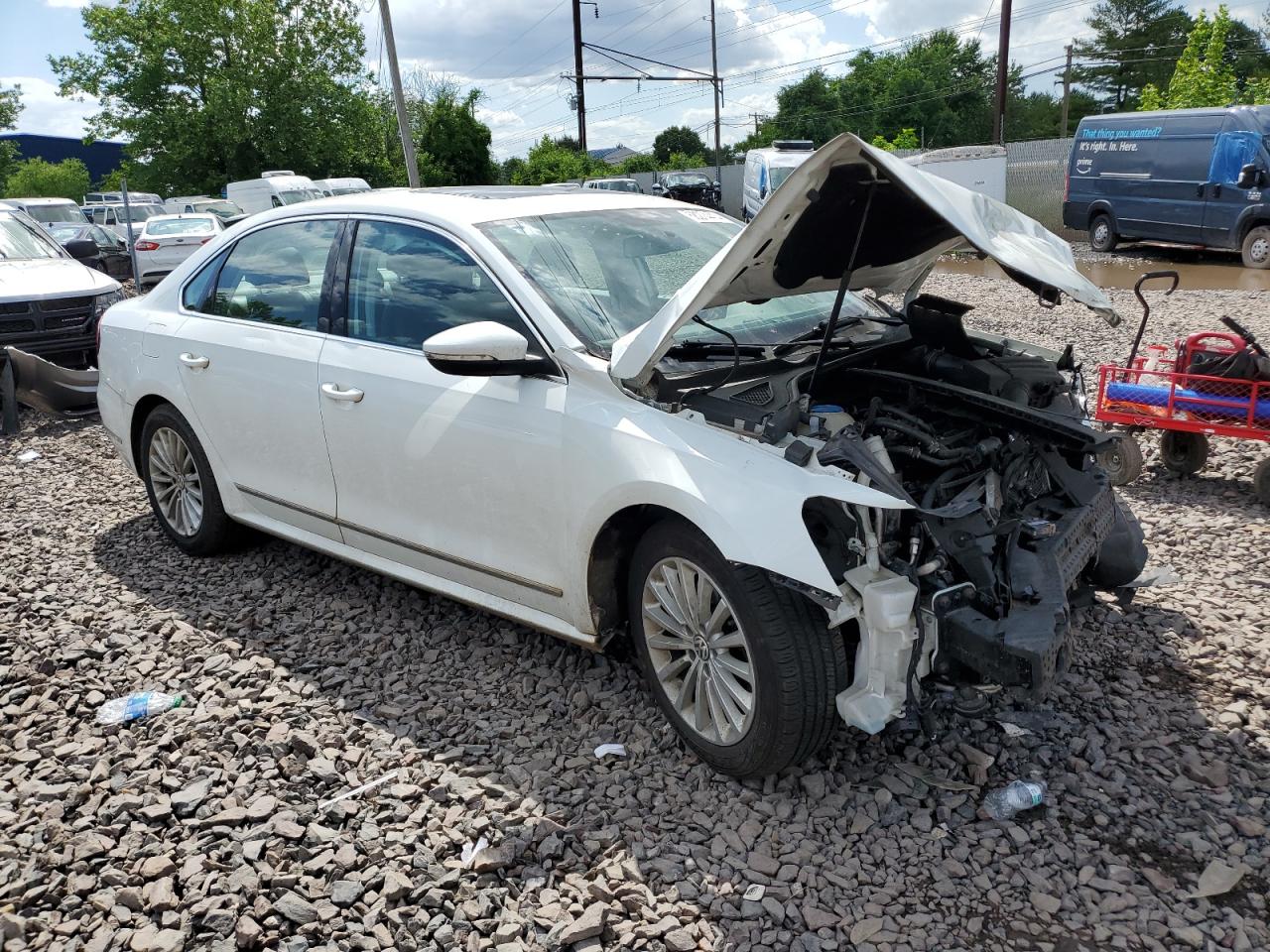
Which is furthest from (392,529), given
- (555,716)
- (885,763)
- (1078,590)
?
(1078,590)

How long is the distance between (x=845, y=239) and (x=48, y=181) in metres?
57.6

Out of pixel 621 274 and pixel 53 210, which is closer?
pixel 621 274

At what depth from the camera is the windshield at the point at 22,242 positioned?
1007 centimetres

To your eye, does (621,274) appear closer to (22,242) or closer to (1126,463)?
(1126,463)

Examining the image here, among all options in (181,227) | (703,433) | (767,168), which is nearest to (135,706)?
(703,433)

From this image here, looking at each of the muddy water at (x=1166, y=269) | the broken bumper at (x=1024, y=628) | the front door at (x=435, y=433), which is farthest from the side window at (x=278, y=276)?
the muddy water at (x=1166, y=269)

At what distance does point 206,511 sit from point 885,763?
3.51m

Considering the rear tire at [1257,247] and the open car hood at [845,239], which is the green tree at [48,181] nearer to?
the rear tire at [1257,247]

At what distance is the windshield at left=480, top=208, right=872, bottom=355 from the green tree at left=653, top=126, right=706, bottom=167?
73956mm

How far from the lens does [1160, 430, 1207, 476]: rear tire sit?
5.85 metres

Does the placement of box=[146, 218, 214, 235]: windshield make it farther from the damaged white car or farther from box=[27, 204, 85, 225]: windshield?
the damaged white car

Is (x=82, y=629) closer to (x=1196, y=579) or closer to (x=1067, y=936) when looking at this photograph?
(x=1067, y=936)

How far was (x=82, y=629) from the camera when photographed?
4.55 m

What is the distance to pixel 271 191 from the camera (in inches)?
1026
